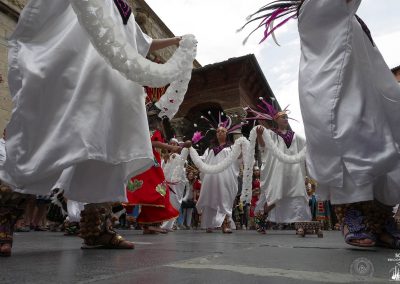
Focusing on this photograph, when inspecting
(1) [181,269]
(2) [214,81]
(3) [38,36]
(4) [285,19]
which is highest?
(2) [214,81]

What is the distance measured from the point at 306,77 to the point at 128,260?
1772mm

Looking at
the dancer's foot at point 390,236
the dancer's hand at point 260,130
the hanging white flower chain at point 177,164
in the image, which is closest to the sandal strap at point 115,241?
the dancer's foot at point 390,236

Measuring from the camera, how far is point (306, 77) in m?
2.81

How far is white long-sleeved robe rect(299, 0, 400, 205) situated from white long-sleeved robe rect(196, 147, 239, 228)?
5191 mm

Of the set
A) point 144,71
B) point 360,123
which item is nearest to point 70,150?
point 144,71

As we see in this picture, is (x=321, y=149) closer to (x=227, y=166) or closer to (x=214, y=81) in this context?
(x=227, y=166)

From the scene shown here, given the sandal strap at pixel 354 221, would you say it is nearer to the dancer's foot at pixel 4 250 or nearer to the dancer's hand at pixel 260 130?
the dancer's foot at pixel 4 250

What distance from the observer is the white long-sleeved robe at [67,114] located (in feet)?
6.97

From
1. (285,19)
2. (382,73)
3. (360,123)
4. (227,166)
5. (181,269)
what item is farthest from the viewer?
(227,166)

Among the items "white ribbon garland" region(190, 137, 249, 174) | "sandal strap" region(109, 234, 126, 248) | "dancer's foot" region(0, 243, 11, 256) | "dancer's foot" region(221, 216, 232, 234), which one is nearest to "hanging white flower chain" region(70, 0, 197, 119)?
"sandal strap" region(109, 234, 126, 248)

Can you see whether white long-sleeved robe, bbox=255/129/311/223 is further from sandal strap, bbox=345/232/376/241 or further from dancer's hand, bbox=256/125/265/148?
sandal strap, bbox=345/232/376/241

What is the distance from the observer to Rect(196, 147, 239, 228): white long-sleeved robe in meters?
7.85

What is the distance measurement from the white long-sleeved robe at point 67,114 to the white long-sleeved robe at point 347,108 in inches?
44.6

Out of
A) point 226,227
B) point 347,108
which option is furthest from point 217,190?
point 347,108
